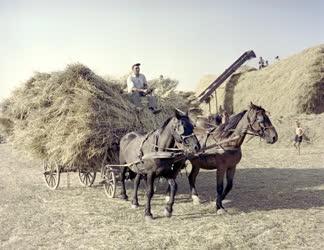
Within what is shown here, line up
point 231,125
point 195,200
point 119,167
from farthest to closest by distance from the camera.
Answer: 1. point 119,167
2. point 195,200
3. point 231,125

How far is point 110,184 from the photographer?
10.1 metres

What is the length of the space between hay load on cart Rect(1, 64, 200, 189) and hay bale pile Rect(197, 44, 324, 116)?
574 inches

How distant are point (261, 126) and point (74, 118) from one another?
3817mm

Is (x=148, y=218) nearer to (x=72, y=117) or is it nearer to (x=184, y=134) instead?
(x=184, y=134)

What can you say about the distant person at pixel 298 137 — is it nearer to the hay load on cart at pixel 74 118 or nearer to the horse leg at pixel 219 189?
the hay load on cart at pixel 74 118

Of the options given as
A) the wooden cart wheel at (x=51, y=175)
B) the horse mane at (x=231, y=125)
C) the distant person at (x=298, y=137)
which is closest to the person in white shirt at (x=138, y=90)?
the horse mane at (x=231, y=125)

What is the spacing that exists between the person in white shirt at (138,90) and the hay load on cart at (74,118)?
178mm

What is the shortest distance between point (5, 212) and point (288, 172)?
8392 mm

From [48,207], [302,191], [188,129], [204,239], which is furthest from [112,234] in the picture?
[302,191]

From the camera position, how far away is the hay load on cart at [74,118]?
9.41 meters

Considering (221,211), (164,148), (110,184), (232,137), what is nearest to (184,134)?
(164,148)

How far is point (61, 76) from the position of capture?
9.87 metres

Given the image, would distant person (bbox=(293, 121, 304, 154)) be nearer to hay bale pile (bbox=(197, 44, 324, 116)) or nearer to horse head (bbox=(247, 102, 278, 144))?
hay bale pile (bbox=(197, 44, 324, 116))

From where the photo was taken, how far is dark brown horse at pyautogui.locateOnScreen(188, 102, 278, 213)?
8266mm
